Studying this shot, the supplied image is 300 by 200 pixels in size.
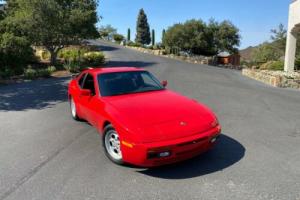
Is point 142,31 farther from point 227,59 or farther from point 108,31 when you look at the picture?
point 227,59

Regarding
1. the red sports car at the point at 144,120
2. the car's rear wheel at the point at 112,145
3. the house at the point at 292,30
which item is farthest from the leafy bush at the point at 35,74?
the house at the point at 292,30

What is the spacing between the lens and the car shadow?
15.5 feet

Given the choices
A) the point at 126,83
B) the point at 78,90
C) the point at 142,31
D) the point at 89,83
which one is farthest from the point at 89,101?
the point at 142,31

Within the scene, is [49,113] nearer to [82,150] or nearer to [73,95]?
[73,95]

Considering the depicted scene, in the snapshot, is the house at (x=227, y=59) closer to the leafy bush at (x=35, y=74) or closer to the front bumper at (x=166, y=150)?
the leafy bush at (x=35, y=74)

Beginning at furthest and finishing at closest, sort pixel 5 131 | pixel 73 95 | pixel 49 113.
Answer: pixel 49 113 < pixel 73 95 < pixel 5 131

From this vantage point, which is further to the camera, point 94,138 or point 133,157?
point 94,138

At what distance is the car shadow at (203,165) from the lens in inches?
186

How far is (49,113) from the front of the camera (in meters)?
8.77

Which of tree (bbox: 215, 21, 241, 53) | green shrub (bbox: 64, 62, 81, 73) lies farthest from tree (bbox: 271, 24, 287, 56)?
green shrub (bbox: 64, 62, 81, 73)

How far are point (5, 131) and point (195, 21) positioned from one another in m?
35.7

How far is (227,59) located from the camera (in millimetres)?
40594

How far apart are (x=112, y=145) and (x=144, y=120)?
0.77m

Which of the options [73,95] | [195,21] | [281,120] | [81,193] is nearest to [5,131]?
[73,95]
